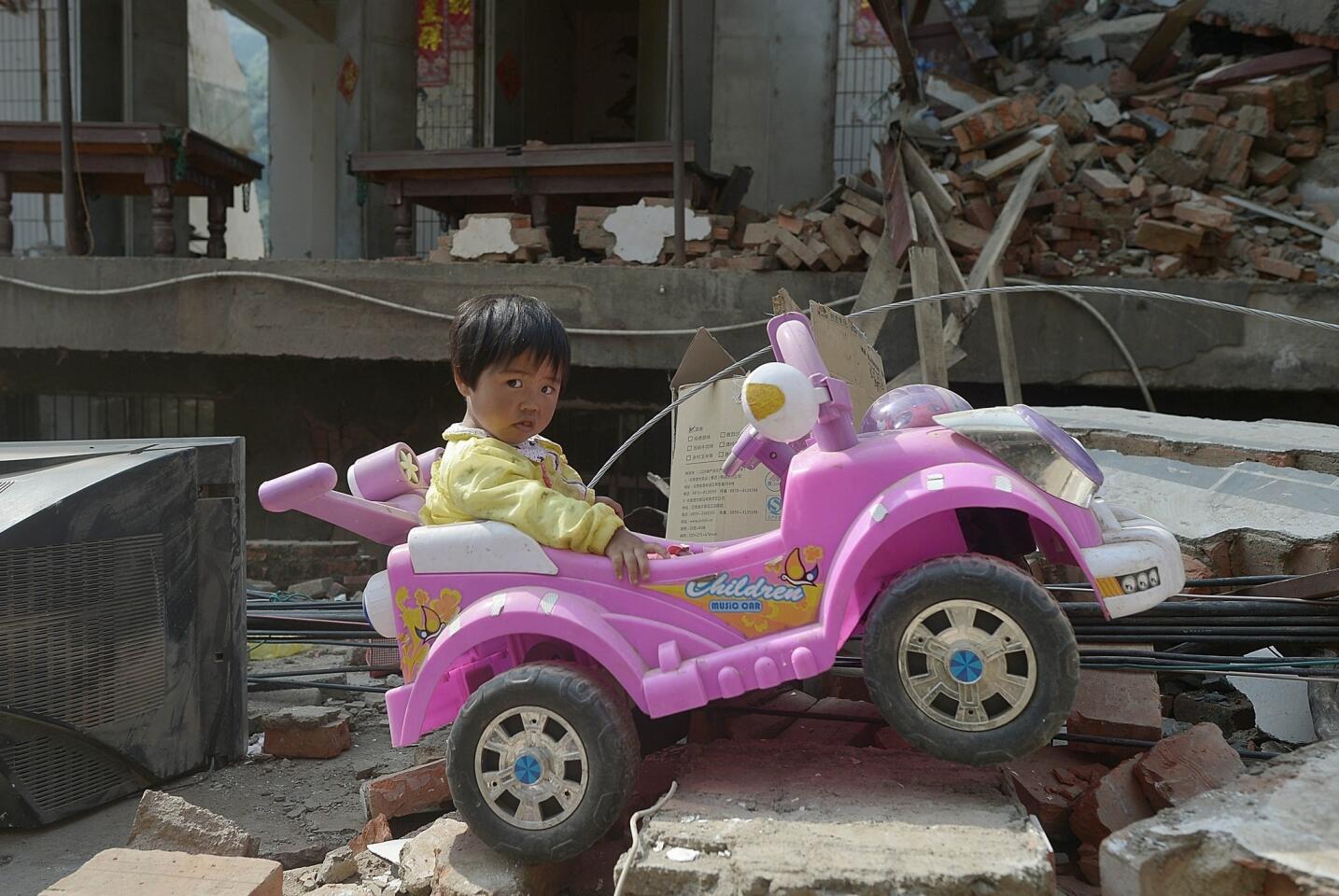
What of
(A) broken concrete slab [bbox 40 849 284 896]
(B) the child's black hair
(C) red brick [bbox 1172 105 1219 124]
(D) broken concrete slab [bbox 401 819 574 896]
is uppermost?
(C) red brick [bbox 1172 105 1219 124]

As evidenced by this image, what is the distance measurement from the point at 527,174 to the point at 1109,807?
5753mm

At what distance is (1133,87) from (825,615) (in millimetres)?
6660

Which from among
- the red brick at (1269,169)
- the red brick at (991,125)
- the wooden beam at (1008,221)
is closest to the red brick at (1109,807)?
the wooden beam at (1008,221)

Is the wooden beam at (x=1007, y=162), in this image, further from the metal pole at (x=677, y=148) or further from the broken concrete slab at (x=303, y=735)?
the broken concrete slab at (x=303, y=735)

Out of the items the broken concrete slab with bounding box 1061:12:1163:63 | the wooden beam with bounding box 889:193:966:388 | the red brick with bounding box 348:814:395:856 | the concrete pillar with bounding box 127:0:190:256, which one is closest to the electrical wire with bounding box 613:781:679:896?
→ the red brick with bounding box 348:814:395:856

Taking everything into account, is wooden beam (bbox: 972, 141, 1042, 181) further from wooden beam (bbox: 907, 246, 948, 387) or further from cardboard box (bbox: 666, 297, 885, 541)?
cardboard box (bbox: 666, 297, 885, 541)

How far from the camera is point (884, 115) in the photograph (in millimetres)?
9430

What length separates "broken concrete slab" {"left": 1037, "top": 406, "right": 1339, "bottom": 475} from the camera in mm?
3535

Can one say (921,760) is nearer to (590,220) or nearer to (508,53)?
(590,220)

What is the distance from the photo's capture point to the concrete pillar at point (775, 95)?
31.4ft

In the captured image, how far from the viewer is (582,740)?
79.0 inches

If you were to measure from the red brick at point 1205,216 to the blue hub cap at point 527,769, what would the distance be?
18.2 feet

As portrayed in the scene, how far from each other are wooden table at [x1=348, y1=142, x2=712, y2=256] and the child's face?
4386 mm

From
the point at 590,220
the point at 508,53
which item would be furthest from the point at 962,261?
Result: the point at 508,53
